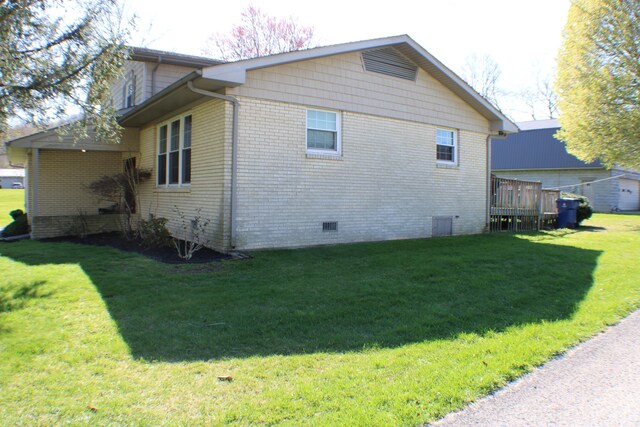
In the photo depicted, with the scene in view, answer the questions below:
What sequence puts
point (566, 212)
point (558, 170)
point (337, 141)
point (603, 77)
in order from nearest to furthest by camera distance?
point (337, 141)
point (566, 212)
point (603, 77)
point (558, 170)

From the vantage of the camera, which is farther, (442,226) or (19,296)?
(442,226)

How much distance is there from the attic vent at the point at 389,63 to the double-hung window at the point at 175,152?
488 cm

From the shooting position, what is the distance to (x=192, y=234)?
1021 centimetres

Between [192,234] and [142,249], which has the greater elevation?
[192,234]

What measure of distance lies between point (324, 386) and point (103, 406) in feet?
5.46

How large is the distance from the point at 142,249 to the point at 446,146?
30.1 feet

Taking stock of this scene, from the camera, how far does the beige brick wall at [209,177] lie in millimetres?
9523

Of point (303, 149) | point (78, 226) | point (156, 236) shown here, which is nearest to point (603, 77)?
point (303, 149)

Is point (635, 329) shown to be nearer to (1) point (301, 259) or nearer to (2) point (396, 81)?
(1) point (301, 259)

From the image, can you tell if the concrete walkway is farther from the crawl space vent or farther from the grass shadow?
the crawl space vent

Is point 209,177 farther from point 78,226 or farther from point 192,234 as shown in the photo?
point 78,226

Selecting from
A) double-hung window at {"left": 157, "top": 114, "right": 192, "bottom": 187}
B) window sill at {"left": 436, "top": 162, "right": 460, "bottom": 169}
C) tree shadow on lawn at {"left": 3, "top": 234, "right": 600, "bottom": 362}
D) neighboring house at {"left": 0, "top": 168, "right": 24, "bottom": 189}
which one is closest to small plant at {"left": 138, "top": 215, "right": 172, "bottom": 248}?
tree shadow on lawn at {"left": 3, "top": 234, "right": 600, "bottom": 362}

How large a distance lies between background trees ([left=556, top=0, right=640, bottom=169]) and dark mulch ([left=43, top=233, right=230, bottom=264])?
58.7 feet

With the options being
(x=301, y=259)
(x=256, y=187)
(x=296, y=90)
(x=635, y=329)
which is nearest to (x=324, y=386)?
(x=635, y=329)
